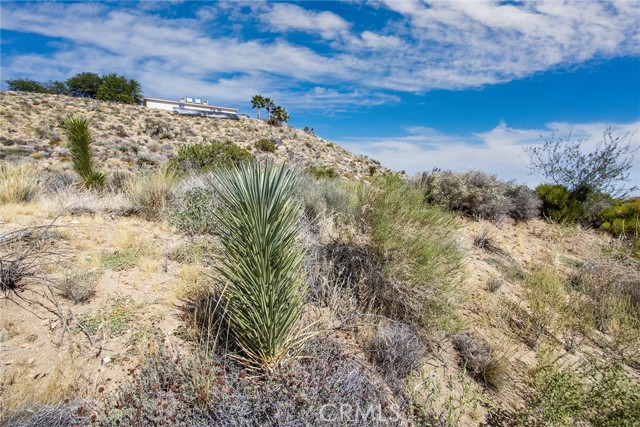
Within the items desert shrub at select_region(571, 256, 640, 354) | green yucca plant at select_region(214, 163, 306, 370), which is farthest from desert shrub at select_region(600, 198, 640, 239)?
green yucca plant at select_region(214, 163, 306, 370)

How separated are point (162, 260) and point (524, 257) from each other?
7660mm

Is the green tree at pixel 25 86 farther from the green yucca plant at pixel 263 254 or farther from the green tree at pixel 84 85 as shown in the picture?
the green yucca plant at pixel 263 254

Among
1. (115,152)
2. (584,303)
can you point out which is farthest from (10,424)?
(115,152)

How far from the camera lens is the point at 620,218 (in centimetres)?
878

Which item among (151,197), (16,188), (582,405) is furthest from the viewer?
(151,197)

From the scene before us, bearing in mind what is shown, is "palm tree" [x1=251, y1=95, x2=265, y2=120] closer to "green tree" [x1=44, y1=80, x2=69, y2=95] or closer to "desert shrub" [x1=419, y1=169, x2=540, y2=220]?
"green tree" [x1=44, y1=80, x2=69, y2=95]

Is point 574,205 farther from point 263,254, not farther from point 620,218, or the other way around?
point 263,254

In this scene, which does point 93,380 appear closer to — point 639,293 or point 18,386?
point 18,386

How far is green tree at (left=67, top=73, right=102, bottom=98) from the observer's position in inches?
1480

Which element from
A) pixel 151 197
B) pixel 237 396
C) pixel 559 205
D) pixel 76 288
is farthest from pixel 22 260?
pixel 559 205

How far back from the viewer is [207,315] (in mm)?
3168

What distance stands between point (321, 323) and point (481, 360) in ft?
6.49

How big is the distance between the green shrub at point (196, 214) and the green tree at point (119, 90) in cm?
3834

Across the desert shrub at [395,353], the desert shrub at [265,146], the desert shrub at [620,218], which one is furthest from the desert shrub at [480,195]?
the desert shrub at [265,146]
